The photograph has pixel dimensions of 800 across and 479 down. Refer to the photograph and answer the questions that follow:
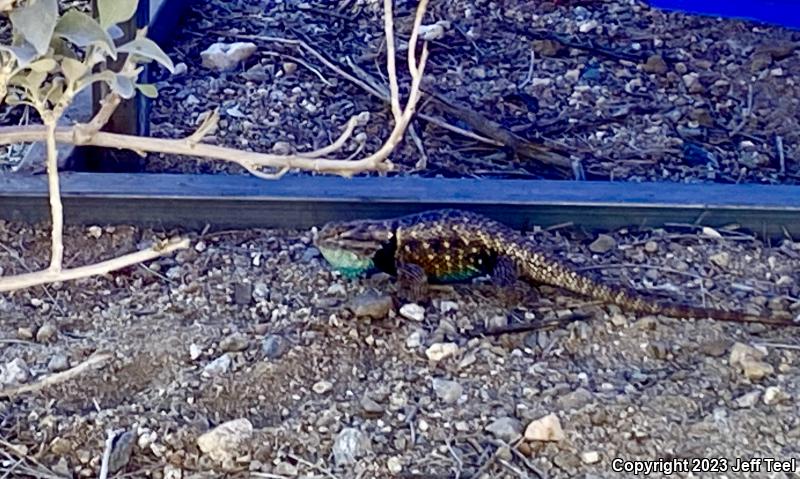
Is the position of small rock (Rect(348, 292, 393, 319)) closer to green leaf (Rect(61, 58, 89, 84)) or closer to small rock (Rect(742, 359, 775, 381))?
small rock (Rect(742, 359, 775, 381))

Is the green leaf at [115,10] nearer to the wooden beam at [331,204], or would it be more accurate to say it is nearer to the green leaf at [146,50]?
the green leaf at [146,50]

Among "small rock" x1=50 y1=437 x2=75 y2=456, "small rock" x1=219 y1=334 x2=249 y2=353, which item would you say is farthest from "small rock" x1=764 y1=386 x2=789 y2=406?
"small rock" x1=50 y1=437 x2=75 y2=456

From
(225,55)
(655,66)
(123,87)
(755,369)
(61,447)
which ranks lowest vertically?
(61,447)

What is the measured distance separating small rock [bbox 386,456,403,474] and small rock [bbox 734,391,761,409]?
0.75 metres

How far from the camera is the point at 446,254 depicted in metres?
3.25

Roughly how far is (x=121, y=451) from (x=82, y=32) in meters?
0.94

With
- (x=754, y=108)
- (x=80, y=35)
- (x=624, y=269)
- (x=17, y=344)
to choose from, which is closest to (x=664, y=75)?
(x=754, y=108)

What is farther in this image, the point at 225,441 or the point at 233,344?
the point at 233,344

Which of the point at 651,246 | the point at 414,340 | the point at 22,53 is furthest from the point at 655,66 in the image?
the point at 22,53

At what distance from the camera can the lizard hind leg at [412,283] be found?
3.14 m

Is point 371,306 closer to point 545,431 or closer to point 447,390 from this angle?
point 447,390

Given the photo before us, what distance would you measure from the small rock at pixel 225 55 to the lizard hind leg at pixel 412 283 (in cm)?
160

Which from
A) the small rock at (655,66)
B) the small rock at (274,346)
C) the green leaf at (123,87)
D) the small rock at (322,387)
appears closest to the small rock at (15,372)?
the small rock at (274,346)

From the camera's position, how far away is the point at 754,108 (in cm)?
435
